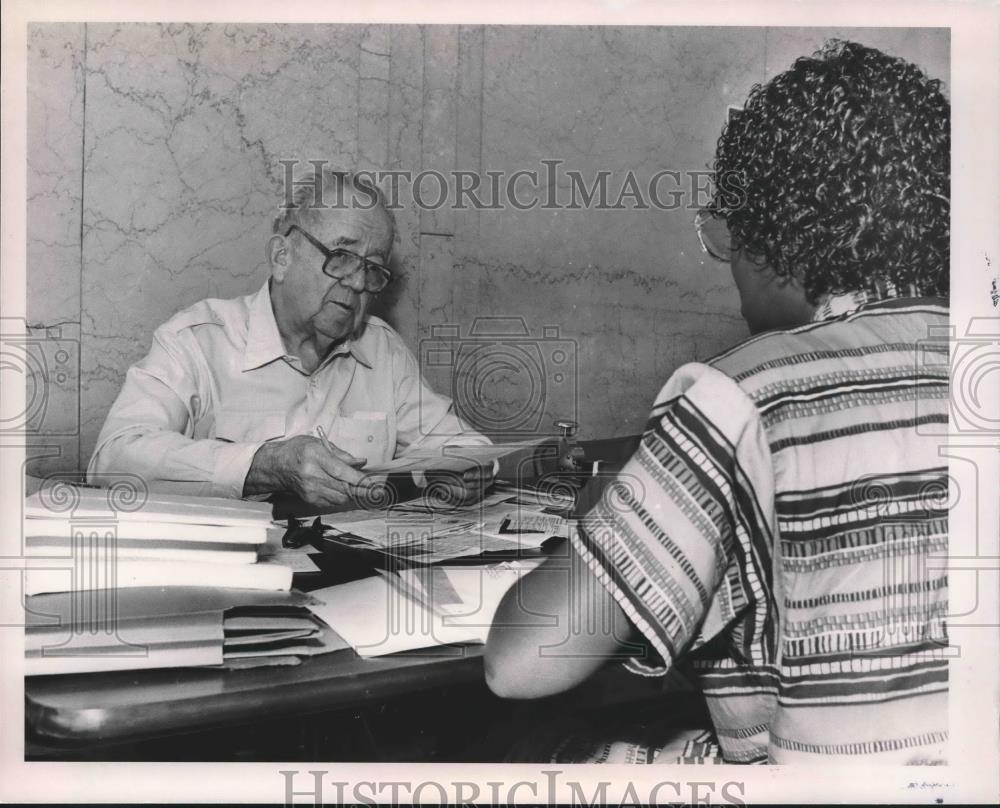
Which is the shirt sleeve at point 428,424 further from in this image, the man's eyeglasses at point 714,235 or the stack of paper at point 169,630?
the man's eyeglasses at point 714,235

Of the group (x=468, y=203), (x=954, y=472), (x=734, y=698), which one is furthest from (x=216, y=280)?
(x=954, y=472)

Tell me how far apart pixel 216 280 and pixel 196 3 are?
2.10 ft

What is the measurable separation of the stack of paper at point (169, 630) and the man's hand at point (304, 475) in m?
0.26

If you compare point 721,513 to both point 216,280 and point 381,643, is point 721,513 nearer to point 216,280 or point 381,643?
point 381,643

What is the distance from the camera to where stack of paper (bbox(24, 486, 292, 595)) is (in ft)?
6.21

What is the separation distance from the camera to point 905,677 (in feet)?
6.63

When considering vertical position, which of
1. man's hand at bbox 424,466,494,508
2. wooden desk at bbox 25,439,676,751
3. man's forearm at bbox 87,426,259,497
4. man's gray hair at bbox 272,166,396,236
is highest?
man's gray hair at bbox 272,166,396,236

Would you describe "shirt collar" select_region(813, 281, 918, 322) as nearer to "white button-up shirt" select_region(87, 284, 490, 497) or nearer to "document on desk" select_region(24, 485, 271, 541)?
"white button-up shirt" select_region(87, 284, 490, 497)

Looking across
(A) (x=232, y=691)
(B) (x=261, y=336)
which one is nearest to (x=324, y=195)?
(B) (x=261, y=336)

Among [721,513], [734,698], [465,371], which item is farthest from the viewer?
[465,371]

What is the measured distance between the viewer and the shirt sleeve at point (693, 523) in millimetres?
1712

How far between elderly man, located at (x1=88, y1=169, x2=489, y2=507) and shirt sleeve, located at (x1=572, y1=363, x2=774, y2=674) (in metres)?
0.44

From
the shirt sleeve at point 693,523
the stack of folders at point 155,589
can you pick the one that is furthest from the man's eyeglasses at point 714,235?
the stack of folders at point 155,589

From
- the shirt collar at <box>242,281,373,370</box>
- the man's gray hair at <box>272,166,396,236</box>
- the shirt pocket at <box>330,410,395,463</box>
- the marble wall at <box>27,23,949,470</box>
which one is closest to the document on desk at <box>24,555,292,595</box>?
the marble wall at <box>27,23,949,470</box>
